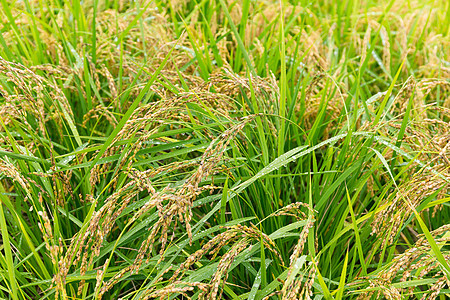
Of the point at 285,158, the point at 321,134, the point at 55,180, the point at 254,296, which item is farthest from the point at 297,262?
the point at 321,134

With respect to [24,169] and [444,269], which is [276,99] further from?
[24,169]

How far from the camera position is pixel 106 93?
6.99ft

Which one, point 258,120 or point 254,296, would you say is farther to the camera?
point 258,120

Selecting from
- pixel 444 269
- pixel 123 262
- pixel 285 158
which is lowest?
Answer: pixel 123 262

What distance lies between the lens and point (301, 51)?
2486 millimetres

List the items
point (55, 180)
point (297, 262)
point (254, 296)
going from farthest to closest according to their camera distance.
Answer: point (55, 180)
point (254, 296)
point (297, 262)

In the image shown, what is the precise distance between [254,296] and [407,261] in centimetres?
47

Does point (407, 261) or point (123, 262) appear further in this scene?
point (123, 262)

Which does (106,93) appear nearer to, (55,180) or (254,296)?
(55,180)

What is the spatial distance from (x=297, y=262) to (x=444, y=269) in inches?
16.5

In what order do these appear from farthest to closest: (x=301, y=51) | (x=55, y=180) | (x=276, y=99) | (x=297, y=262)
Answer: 1. (x=301, y=51)
2. (x=276, y=99)
3. (x=55, y=180)
4. (x=297, y=262)

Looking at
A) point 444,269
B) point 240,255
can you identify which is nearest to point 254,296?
point 240,255

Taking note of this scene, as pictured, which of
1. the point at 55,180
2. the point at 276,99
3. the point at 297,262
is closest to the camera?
the point at 297,262

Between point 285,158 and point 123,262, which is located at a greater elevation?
point 285,158
